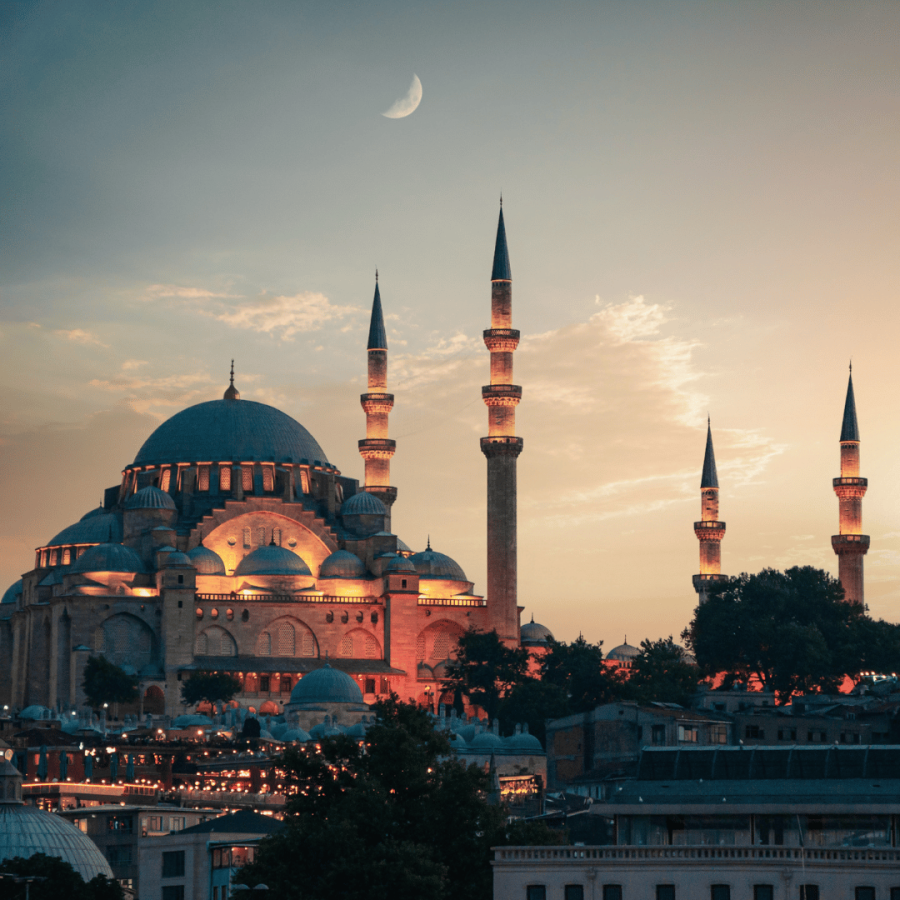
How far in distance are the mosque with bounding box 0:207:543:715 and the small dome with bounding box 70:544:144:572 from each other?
7 centimetres

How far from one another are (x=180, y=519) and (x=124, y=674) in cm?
1258

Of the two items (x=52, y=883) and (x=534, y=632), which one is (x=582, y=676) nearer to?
(x=534, y=632)

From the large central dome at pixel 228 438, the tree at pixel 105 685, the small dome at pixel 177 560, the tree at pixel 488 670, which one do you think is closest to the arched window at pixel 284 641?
the small dome at pixel 177 560

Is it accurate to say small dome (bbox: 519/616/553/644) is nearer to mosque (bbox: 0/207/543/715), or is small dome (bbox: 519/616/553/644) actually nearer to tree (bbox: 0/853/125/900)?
mosque (bbox: 0/207/543/715)

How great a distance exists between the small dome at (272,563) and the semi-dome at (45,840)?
38.8 metres

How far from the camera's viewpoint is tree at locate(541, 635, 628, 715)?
7694 centimetres

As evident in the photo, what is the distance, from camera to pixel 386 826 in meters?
38.8

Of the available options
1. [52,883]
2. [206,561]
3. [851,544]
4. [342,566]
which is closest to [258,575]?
[206,561]

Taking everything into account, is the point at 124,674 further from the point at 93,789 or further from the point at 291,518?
the point at 93,789

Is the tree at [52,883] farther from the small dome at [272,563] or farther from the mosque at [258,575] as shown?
the small dome at [272,563]

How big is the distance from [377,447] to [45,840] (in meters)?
48.4

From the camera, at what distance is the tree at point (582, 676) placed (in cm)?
7694

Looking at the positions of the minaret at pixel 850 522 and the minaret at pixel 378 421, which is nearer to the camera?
the minaret at pixel 850 522

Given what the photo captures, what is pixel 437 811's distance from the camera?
39500mm
